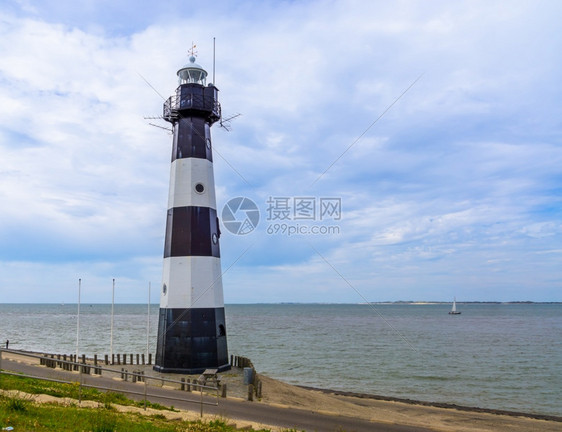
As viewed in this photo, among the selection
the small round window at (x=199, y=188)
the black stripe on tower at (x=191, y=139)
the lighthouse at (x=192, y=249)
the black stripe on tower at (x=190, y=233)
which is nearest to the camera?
the lighthouse at (x=192, y=249)

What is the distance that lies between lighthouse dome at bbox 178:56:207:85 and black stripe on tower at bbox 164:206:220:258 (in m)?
7.39

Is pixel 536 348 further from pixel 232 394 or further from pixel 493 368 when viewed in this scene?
pixel 232 394

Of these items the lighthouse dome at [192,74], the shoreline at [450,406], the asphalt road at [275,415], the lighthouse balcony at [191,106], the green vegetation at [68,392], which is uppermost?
the lighthouse dome at [192,74]

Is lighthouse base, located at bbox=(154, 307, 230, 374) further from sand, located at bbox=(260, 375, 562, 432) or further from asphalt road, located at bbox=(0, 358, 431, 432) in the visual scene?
sand, located at bbox=(260, 375, 562, 432)

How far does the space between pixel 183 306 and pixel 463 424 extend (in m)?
16.0

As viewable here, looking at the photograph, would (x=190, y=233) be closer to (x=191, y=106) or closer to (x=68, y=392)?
(x=191, y=106)

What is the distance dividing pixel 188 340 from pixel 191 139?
10.5 m

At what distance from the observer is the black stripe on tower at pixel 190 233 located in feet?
77.1

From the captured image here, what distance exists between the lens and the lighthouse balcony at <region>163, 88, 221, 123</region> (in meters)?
24.5

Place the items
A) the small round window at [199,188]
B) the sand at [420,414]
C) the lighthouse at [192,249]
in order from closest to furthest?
the sand at [420,414] < the lighthouse at [192,249] < the small round window at [199,188]

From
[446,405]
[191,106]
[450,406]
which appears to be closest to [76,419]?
[191,106]

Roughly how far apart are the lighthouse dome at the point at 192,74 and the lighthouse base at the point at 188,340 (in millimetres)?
12657

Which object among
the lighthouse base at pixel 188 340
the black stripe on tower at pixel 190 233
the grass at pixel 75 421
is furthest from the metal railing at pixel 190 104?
the grass at pixel 75 421

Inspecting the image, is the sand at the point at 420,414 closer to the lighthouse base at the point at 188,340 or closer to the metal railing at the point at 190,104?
the lighthouse base at the point at 188,340
